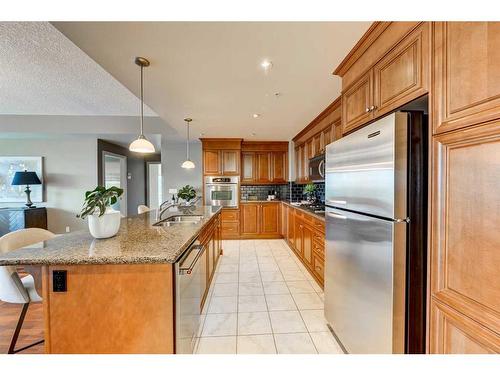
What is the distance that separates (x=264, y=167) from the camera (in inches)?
209

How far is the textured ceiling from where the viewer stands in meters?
1.86

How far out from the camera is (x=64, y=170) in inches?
199

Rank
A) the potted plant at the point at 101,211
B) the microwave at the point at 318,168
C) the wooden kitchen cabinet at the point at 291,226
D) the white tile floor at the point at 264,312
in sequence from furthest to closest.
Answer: the wooden kitchen cabinet at the point at 291,226 < the microwave at the point at 318,168 < the white tile floor at the point at 264,312 < the potted plant at the point at 101,211

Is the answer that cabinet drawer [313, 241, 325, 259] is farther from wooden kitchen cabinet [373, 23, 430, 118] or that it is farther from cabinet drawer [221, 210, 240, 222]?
cabinet drawer [221, 210, 240, 222]

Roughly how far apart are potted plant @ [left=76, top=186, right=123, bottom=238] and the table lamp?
4.74 metres

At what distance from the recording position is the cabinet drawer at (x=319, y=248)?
2.47 meters

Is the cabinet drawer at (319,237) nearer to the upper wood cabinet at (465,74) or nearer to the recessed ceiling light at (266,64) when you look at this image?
the upper wood cabinet at (465,74)

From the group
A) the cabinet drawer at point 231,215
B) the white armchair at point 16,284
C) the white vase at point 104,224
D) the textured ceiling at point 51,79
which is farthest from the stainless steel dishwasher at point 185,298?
the cabinet drawer at point 231,215

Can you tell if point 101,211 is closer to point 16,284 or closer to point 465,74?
point 16,284

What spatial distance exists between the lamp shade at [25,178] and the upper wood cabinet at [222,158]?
3595mm

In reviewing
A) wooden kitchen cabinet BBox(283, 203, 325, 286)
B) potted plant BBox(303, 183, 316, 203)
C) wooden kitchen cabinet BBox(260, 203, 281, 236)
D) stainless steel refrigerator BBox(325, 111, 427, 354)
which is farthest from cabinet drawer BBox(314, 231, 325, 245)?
wooden kitchen cabinet BBox(260, 203, 281, 236)

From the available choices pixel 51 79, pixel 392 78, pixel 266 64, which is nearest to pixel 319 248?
pixel 392 78

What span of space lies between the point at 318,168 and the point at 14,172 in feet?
21.4
